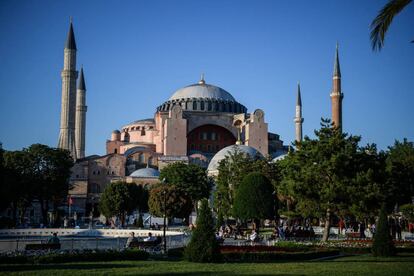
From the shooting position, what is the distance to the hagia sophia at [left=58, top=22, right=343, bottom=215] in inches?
2314

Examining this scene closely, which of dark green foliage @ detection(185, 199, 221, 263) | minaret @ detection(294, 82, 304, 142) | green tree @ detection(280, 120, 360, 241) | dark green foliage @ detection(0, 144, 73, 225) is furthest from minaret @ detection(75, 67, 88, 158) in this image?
dark green foliage @ detection(185, 199, 221, 263)

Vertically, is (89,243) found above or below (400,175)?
below

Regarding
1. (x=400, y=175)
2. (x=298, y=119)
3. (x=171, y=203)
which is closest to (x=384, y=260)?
(x=400, y=175)

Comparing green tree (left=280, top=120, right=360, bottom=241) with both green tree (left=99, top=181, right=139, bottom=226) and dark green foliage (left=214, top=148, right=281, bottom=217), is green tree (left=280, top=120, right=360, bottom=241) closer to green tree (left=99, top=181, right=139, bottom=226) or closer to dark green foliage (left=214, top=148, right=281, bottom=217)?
dark green foliage (left=214, top=148, right=281, bottom=217)

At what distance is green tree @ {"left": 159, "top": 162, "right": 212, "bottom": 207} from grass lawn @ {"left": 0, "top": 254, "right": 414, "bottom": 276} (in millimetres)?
29836

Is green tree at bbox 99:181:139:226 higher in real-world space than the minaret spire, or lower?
lower

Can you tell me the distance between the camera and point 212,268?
534 inches

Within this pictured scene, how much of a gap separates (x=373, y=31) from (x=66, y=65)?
49.9 meters

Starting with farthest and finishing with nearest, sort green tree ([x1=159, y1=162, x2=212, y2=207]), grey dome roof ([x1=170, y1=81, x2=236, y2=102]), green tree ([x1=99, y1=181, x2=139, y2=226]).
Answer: grey dome roof ([x1=170, y1=81, x2=236, y2=102]) < green tree ([x1=159, y1=162, x2=212, y2=207]) < green tree ([x1=99, y1=181, x2=139, y2=226])

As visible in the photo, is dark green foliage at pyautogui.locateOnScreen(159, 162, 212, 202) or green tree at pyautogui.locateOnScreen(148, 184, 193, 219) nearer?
green tree at pyautogui.locateOnScreen(148, 184, 193, 219)

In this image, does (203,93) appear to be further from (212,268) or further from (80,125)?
(212,268)

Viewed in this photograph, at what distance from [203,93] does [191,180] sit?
2595 cm

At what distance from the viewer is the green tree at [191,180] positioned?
149 ft

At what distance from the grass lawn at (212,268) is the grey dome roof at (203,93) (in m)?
55.4
